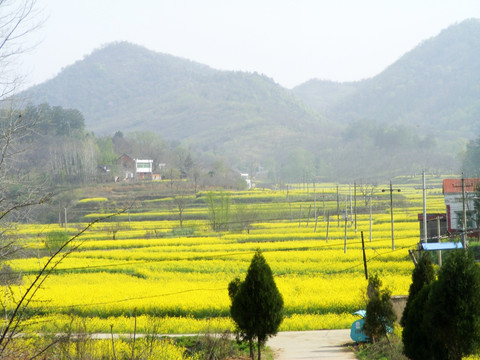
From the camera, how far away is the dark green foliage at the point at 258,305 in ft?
46.2

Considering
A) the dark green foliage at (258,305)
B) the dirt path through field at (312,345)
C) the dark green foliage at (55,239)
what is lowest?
the dirt path through field at (312,345)

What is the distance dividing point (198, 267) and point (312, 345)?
15.7 m

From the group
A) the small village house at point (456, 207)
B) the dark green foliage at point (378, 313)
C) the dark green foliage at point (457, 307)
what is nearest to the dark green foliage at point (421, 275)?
the dark green foliage at point (378, 313)

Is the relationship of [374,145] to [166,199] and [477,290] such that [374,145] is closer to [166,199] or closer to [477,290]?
[166,199]

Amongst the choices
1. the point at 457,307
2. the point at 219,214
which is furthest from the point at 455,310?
the point at 219,214

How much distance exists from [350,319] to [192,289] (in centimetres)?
732

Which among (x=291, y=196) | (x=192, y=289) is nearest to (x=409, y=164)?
(x=291, y=196)

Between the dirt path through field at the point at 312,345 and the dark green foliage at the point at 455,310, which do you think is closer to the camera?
the dark green foliage at the point at 455,310

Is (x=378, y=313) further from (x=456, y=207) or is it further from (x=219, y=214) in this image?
(x=219, y=214)

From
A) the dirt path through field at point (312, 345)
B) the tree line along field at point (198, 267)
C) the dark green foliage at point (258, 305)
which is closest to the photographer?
the dark green foliage at point (258, 305)

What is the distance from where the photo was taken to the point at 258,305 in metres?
14.1

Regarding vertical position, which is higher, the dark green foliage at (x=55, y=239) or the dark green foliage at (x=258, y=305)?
the dark green foliage at (x=258, y=305)

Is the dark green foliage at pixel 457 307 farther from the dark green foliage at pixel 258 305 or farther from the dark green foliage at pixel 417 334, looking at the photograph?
the dark green foliage at pixel 258 305

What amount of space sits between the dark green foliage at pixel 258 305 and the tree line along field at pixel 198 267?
1318mm
